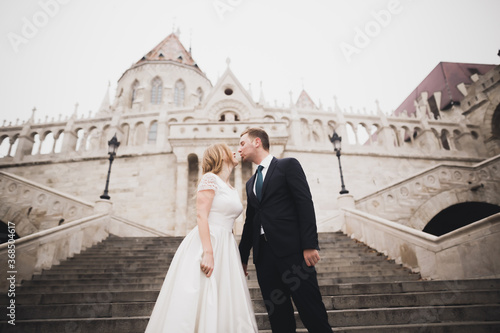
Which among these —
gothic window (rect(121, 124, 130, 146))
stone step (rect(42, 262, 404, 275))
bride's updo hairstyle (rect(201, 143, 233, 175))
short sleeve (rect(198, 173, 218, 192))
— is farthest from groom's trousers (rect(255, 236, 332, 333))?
gothic window (rect(121, 124, 130, 146))

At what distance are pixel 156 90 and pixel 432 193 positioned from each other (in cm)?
2493

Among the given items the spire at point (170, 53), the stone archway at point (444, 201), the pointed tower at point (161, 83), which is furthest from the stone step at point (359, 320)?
the spire at point (170, 53)

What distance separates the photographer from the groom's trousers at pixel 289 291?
184 cm

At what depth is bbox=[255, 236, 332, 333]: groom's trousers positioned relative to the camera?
1840 mm

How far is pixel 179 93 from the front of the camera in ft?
90.8

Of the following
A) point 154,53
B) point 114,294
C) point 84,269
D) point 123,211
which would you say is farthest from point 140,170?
point 154,53

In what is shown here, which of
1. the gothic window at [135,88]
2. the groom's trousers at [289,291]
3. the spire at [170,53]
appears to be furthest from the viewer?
the spire at [170,53]

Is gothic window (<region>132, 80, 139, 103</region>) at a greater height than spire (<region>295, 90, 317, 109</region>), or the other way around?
spire (<region>295, 90, 317, 109</region>)

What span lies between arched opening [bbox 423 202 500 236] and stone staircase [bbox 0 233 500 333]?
23.4ft

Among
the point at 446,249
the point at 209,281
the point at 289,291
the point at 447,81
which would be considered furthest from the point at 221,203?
the point at 447,81

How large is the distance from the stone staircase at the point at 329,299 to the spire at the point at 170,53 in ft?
88.2

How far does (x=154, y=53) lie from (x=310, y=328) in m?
33.1

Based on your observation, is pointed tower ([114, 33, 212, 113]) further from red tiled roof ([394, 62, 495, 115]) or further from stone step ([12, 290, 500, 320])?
stone step ([12, 290, 500, 320])

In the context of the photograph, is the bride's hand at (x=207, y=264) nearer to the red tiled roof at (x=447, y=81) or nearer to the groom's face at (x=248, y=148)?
the groom's face at (x=248, y=148)
